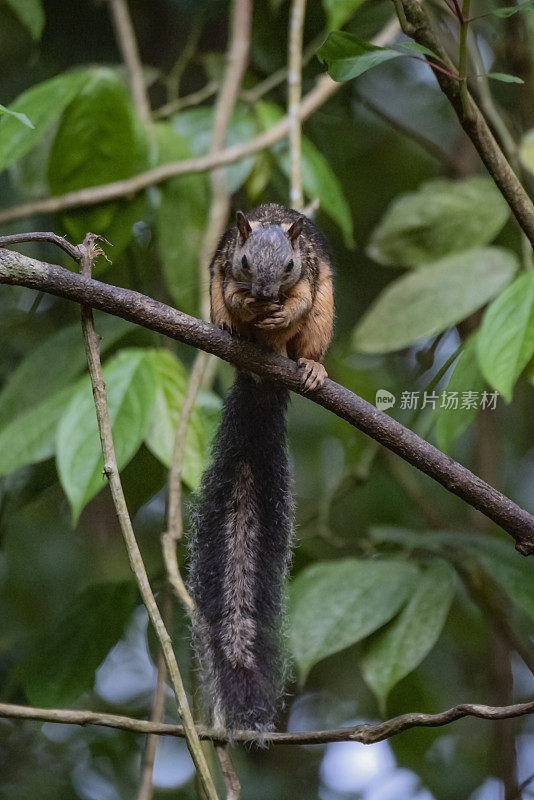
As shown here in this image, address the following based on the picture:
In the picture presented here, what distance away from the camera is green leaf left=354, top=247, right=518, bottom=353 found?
1.98 meters

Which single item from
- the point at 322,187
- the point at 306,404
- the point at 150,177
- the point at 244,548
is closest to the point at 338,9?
the point at 322,187

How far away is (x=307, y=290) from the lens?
1.51m

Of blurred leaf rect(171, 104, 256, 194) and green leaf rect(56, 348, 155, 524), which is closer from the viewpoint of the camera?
green leaf rect(56, 348, 155, 524)

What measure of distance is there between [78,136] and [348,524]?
1.50m

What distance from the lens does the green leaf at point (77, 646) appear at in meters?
1.96

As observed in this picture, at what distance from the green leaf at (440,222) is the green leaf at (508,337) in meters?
0.78

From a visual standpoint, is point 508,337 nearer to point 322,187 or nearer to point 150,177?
point 322,187

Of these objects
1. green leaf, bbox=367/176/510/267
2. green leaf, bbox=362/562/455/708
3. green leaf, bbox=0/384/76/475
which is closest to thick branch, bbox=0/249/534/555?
green leaf, bbox=362/562/455/708

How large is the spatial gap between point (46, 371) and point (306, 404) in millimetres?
828

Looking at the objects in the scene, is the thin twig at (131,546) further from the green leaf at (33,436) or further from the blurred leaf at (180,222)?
the blurred leaf at (180,222)

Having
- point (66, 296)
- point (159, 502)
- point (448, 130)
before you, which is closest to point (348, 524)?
point (159, 502)

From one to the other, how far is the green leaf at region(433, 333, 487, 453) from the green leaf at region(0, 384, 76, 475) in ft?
2.33

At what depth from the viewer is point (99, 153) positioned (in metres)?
2.12

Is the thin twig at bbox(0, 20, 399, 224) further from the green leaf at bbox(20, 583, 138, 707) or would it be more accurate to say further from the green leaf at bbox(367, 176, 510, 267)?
the green leaf at bbox(20, 583, 138, 707)
